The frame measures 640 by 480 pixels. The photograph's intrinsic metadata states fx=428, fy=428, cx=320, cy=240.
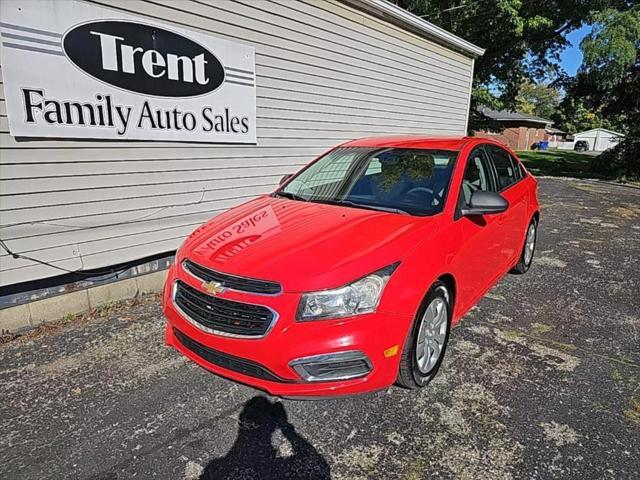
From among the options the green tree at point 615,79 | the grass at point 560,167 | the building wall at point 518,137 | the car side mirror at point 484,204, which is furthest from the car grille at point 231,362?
the building wall at point 518,137

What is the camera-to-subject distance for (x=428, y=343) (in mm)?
2754

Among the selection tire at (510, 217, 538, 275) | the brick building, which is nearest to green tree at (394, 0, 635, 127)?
tire at (510, 217, 538, 275)

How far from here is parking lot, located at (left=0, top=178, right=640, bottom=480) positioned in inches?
86.4

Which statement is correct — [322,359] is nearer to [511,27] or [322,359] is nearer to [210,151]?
[210,151]

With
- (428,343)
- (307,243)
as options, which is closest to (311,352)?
(307,243)

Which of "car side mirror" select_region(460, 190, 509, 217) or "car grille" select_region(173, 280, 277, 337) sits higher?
"car side mirror" select_region(460, 190, 509, 217)

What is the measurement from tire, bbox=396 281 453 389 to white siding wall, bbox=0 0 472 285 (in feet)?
9.81

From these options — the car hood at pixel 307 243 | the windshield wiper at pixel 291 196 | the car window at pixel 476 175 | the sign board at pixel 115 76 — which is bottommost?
the car hood at pixel 307 243

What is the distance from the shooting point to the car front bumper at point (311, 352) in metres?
2.23

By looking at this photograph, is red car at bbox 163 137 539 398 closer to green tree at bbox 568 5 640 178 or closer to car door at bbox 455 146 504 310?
car door at bbox 455 146 504 310

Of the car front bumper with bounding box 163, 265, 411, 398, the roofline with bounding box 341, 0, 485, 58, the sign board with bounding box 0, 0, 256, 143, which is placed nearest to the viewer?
the car front bumper with bounding box 163, 265, 411, 398

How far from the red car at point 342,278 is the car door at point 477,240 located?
0.06 feet

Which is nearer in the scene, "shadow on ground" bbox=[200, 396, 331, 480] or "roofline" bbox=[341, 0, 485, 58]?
"shadow on ground" bbox=[200, 396, 331, 480]

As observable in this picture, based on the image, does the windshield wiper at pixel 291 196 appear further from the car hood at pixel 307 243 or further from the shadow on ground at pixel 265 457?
the shadow on ground at pixel 265 457
